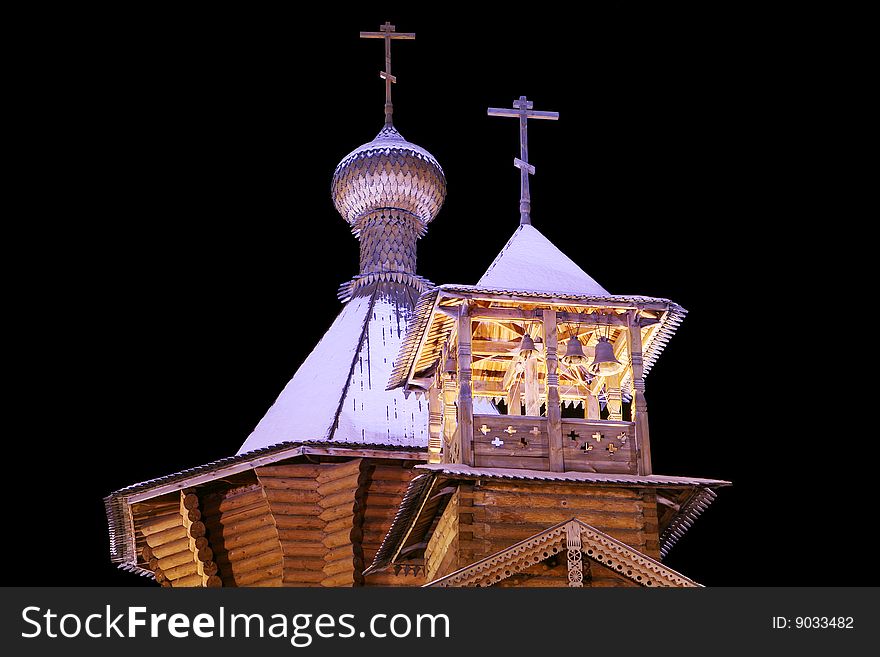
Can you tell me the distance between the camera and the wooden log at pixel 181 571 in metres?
16.6

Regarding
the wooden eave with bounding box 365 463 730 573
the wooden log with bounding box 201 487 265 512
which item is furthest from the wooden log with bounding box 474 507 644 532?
the wooden log with bounding box 201 487 265 512

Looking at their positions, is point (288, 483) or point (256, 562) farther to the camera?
point (256, 562)

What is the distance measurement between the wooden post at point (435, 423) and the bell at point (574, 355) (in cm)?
148

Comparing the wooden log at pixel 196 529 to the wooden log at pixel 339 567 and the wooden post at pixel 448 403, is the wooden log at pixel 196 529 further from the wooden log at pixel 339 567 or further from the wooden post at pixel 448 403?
the wooden post at pixel 448 403

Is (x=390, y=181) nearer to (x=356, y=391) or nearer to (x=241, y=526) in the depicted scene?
(x=356, y=391)

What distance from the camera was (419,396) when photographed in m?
17.7

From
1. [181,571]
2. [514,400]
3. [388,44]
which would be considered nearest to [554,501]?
[514,400]

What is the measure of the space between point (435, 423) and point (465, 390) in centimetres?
180

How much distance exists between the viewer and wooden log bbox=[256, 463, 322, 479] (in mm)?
16234

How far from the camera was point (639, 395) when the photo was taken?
A: 13562 millimetres

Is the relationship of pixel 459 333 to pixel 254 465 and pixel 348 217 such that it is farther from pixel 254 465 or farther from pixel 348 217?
pixel 348 217

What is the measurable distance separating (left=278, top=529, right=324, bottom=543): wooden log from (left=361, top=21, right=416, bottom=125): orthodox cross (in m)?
7.40

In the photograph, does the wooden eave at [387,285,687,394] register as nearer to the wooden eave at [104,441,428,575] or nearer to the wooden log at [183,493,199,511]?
the wooden eave at [104,441,428,575]

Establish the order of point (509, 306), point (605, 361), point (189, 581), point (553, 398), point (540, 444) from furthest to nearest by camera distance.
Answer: point (189, 581) → point (509, 306) → point (605, 361) → point (553, 398) → point (540, 444)
